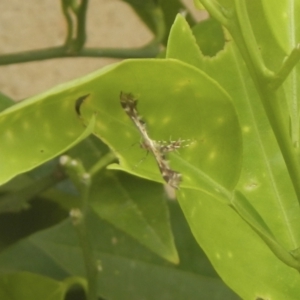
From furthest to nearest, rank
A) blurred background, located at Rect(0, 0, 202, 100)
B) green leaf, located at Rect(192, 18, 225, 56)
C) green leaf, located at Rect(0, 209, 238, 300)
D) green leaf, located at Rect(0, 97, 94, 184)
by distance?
blurred background, located at Rect(0, 0, 202, 100), green leaf, located at Rect(0, 209, 238, 300), green leaf, located at Rect(192, 18, 225, 56), green leaf, located at Rect(0, 97, 94, 184)

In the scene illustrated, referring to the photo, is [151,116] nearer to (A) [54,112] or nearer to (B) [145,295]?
(A) [54,112]

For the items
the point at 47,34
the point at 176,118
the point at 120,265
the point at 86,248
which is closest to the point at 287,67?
the point at 176,118

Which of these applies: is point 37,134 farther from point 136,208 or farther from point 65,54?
point 65,54

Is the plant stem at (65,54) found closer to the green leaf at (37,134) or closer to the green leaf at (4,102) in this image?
the green leaf at (4,102)

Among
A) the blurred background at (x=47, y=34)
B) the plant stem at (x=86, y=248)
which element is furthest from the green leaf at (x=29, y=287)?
the blurred background at (x=47, y=34)

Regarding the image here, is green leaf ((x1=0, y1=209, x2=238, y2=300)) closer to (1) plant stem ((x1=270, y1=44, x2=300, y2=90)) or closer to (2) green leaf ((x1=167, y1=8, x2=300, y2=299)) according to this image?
(2) green leaf ((x1=167, y1=8, x2=300, y2=299))

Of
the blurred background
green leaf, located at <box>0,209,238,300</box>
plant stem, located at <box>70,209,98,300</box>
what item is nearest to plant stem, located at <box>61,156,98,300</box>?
plant stem, located at <box>70,209,98,300</box>
